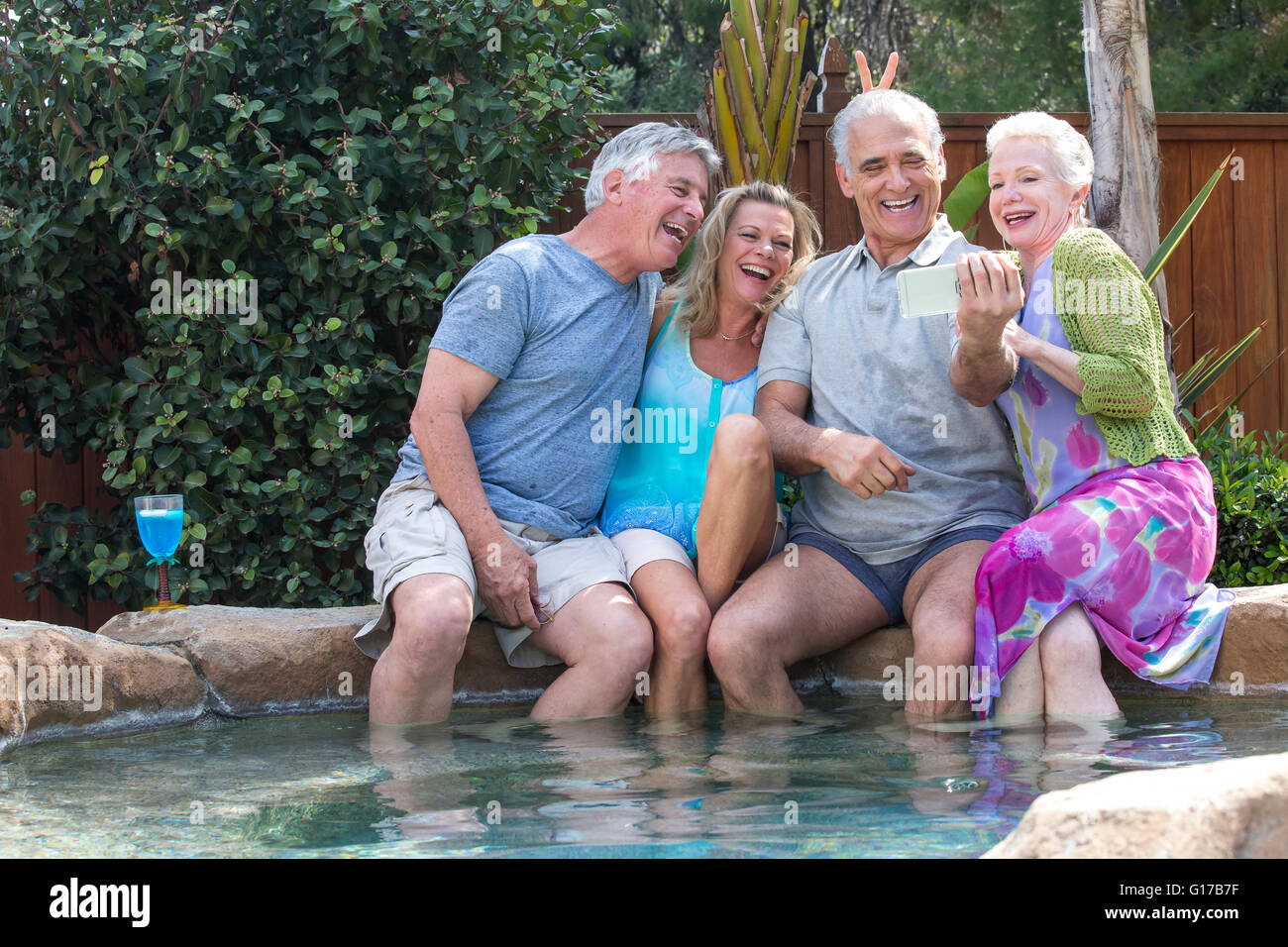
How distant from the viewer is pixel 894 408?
3.12 m

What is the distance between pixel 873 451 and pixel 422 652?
1.12 m

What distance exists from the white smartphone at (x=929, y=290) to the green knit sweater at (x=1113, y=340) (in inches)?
7.1

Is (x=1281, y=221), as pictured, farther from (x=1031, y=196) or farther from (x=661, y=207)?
(x=661, y=207)

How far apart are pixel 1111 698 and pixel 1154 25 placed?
9.20m

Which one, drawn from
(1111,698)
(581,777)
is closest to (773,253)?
(1111,698)

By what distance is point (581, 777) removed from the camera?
2.27 m

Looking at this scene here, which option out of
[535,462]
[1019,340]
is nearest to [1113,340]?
[1019,340]

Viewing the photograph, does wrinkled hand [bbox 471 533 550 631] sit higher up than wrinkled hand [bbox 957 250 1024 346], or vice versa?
wrinkled hand [bbox 957 250 1024 346]

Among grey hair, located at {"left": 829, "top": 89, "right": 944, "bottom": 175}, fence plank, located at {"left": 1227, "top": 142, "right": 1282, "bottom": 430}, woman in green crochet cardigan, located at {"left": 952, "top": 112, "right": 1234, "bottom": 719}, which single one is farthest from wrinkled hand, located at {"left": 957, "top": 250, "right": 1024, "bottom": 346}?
fence plank, located at {"left": 1227, "top": 142, "right": 1282, "bottom": 430}

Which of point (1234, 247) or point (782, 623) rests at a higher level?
point (1234, 247)

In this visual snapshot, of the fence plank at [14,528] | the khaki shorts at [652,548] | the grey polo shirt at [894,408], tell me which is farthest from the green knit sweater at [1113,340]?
the fence plank at [14,528]

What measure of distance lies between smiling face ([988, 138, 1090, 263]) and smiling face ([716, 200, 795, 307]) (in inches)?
23.1

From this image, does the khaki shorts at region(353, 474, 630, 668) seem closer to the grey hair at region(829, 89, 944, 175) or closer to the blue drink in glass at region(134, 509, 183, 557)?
the blue drink in glass at region(134, 509, 183, 557)

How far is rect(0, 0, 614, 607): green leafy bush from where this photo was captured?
4004mm
